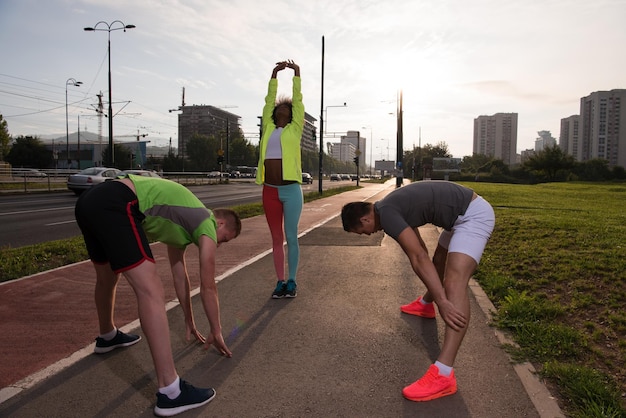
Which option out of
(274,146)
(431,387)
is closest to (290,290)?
(274,146)

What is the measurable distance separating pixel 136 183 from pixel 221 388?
4.49ft

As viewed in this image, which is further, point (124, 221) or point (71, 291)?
point (71, 291)

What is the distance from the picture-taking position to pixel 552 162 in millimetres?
73562

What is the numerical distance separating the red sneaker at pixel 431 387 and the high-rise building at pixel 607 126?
441 feet

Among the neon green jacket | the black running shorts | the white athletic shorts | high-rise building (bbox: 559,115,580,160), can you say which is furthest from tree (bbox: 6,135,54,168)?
high-rise building (bbox: 559,115,580,160)

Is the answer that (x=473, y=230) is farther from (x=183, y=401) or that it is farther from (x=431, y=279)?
(x=183, y=401)

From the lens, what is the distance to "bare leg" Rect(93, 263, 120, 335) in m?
3.25

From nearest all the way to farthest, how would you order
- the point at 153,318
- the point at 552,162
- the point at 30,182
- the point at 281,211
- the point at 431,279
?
the point at 153,318
the point at 431,279
the point at 281,211
the point at 30,182
the point at 552,162

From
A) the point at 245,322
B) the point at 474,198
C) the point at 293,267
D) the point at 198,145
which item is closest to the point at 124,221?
the point at 245,322

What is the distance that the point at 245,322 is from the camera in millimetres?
4238

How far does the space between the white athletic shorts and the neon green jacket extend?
2.03m

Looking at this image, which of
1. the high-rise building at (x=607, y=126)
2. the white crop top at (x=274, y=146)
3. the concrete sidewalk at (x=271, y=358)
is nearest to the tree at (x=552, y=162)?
the high-rise building at (x=607, y=126)

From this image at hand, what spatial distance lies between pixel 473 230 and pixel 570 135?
155 meters

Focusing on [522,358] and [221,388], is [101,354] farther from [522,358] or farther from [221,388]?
[522,358]
